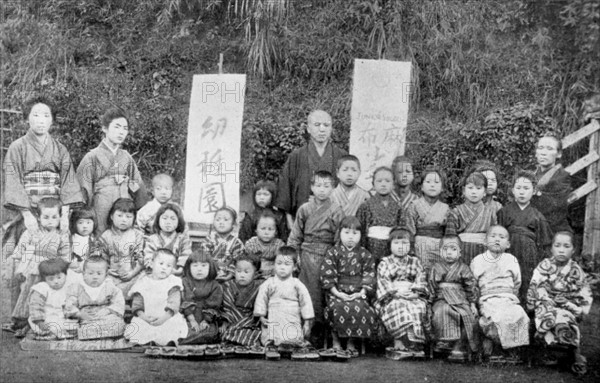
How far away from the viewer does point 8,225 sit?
5430 millimetres

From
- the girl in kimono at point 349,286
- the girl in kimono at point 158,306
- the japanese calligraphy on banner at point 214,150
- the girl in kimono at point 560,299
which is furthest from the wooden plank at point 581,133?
the girl in kimono at point 158,306

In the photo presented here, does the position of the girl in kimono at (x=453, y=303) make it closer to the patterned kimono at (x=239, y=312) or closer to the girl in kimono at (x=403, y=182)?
the girl in kimono at (x=403, y=182)

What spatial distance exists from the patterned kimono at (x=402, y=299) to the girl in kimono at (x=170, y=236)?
62.7 inches

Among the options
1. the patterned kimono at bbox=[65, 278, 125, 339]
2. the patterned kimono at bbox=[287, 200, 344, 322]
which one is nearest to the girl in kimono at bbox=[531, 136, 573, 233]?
the patterned kimono at bbox=[287, 200, 344, 322]

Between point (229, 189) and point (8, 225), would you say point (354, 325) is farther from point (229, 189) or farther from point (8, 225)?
point (8, 225)

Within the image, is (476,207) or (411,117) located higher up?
(411,117)

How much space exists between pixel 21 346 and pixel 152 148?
7.82 feet

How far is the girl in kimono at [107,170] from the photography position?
565 cm

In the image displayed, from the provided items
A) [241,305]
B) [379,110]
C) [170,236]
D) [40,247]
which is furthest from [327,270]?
[40,247]

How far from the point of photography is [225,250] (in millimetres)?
5480

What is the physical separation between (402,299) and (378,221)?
72 cm

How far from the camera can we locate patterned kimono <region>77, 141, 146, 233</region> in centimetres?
564

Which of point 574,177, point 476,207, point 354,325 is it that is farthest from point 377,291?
point 574,177

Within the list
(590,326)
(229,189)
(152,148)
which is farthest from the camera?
(152,148)
